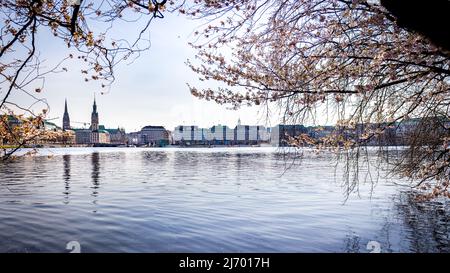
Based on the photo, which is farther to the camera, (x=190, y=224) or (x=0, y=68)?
(x=190, y=224)

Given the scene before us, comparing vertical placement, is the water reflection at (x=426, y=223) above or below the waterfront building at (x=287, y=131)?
below

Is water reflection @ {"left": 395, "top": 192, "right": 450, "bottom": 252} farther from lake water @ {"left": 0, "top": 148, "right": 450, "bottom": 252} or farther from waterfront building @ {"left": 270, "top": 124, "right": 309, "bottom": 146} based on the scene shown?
waterfront building @ {"left": 270, "top": 124, "right": 309, "bottom": 146}

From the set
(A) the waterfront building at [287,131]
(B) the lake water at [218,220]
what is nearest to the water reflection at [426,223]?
(B) the lake water at [218,220]

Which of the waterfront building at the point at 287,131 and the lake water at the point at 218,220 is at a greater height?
the waterfront building at the point at 287,131

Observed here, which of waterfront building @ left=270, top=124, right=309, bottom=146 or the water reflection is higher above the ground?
waterfront building @ left=270, top=124, right=309, bottom=146

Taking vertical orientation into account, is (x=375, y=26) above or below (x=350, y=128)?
above

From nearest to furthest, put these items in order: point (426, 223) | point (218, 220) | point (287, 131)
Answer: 1. point (287, 131)
2. point (426, 223)
3. point (218, 220)

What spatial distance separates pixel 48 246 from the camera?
36.7ft

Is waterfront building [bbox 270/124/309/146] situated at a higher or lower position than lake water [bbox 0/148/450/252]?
higher

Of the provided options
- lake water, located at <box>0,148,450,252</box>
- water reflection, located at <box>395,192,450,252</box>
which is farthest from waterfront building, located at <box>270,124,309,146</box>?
water reflection, located at <box>395,192,450,252</box>

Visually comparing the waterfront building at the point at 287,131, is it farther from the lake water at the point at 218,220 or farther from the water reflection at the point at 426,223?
the water reflection at the point at 426,223

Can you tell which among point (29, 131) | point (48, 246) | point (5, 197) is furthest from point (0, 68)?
point (5, 197)

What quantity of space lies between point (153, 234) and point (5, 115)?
6.63 m
